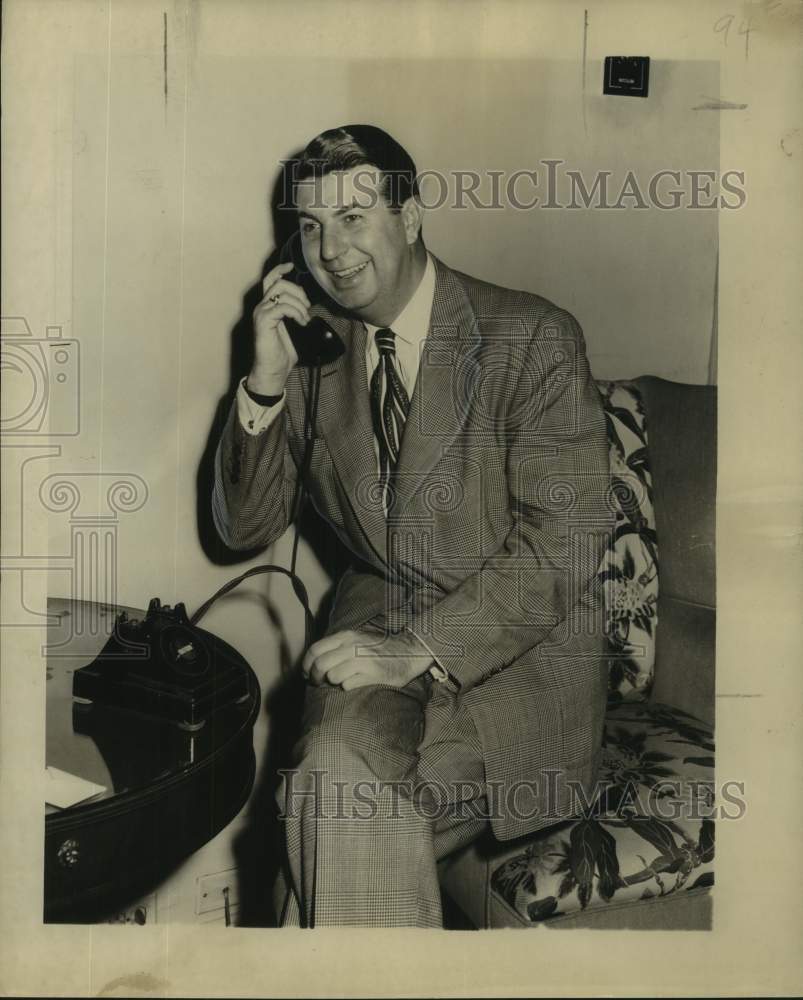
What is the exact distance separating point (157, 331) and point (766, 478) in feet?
3.06

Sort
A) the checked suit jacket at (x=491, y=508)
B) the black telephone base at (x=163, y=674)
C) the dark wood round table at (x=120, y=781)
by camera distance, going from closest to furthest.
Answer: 1. the dark wood round table at (x=120, y=781)
2. the black telephone base at (x=163, y=674)
3. the checked suit jacket at (x=491, y=508)

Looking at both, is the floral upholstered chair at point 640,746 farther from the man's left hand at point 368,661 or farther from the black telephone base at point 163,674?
the black telephone base at point 163,674

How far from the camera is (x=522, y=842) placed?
1415mm

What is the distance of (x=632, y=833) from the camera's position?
141 cm

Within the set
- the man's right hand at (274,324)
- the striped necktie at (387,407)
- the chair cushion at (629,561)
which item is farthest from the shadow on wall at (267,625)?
the chair cushion at (629,561)

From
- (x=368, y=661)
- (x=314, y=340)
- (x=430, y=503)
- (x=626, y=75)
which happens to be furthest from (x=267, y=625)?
(x=626, y=75)

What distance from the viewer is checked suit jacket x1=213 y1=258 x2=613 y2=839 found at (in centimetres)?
144

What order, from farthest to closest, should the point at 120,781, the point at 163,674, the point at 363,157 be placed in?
the point at 363,157 < the point at 163,674 < the point at 120,781

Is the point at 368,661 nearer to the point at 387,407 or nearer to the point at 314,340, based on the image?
the point at 387,407

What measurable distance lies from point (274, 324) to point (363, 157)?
0.89ft

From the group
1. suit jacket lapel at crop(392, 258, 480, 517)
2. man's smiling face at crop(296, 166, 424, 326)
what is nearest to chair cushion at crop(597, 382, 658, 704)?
suit jacket lapel at crop(392, 258, 480, 517)

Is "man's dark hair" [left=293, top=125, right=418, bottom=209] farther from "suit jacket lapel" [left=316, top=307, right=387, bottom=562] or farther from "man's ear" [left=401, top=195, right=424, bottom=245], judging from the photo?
"suit jacket lapel" [left=316, top=307, right=387, bottom=562]

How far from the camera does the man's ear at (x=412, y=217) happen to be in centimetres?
145

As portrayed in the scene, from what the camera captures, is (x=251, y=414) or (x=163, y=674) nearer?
(x=163, y=674)
